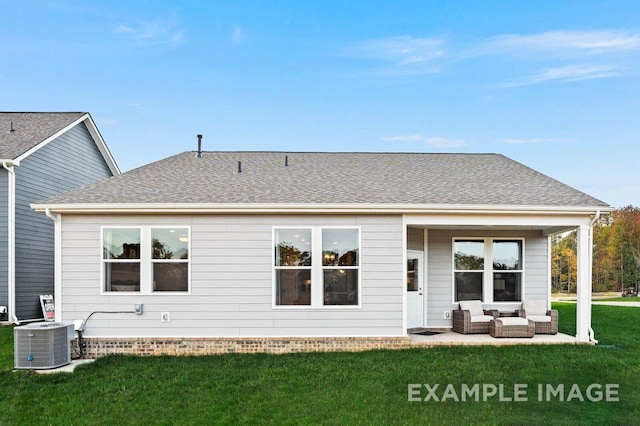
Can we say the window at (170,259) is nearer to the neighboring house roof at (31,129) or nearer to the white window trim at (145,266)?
the white window trim at (145,266)

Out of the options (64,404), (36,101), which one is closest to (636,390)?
(64,404)

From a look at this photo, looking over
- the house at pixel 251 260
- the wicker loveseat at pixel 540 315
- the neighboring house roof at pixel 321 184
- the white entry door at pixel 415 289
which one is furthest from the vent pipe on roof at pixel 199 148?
the wicker loveseat at pixel 540 315

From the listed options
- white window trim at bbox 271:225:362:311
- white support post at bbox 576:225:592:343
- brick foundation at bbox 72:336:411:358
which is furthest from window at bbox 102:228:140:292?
white support post at bbox 576:225:592:343

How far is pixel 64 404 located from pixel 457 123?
15.8m

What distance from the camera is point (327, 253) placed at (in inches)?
376

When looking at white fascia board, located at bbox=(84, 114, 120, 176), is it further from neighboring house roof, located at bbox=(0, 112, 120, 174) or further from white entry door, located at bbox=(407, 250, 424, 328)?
white entry door, located at bbox=(407, 250, 424, 328)

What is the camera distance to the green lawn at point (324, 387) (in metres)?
5.76

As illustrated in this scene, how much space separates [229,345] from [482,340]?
467 centimetres

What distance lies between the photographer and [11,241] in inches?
514

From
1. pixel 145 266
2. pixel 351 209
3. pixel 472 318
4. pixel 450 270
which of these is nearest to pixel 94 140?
pixel 145 266

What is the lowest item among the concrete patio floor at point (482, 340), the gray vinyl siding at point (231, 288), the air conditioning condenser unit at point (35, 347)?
the concrete patio floor at point (482, 340)

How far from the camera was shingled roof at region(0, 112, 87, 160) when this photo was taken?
45.0ft

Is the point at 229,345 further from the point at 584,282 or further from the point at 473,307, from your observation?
the point at 584,282

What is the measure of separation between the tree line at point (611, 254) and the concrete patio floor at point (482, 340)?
35.5 m
